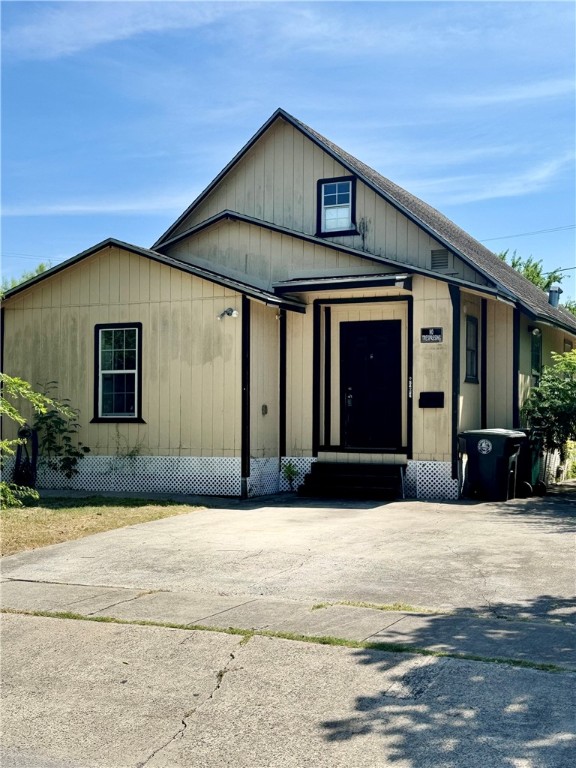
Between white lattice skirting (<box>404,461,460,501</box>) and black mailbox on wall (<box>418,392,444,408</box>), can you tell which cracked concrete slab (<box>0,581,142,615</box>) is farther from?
black mailbox on wall (<box>418,392,444,408</box>)

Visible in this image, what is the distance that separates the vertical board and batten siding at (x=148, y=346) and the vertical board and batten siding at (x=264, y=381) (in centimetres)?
49

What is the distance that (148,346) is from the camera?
51.8 ft

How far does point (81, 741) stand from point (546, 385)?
13.6 meters

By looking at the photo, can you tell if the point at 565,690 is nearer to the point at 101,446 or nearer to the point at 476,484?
the point at 476,484

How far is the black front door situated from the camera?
1652 cm

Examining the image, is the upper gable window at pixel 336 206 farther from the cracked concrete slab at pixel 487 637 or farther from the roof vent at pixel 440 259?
the cracked concrete slab at pixel 487 637

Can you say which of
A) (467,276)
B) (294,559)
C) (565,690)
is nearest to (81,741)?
(565,690)

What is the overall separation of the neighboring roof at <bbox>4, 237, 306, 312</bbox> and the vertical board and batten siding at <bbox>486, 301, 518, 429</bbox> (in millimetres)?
3864

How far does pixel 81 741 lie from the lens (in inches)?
188

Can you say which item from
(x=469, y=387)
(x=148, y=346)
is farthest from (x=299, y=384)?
(x=469, y=387)

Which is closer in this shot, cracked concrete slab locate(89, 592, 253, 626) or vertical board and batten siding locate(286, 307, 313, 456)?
cracked concrete slab locate(89, 592, 253, 626)

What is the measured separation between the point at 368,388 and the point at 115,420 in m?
4.84

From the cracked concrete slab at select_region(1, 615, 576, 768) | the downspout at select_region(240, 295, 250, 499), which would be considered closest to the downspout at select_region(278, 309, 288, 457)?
the downspout at select_region(240, 295, 250, 499)

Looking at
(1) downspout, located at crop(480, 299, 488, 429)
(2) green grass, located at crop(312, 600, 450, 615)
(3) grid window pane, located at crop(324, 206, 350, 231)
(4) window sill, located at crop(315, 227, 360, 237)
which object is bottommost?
(2) green grass, located at crop(312, 600, 450, 615)
